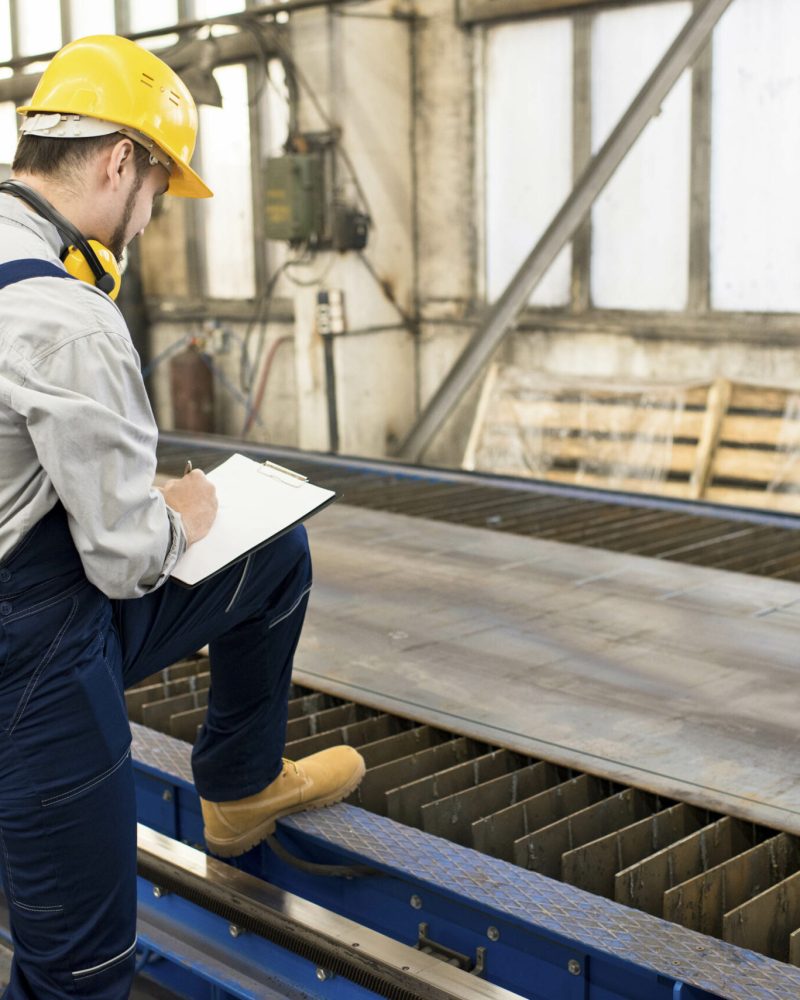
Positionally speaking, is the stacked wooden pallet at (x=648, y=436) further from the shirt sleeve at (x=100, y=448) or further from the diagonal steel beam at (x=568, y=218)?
the shirt sleeve at (x=100, y=448)

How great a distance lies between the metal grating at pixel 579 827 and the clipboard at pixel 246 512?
40.0 inches

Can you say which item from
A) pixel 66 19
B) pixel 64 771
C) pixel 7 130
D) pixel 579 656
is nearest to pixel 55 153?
pixel 64 771

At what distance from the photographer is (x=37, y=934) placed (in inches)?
88.8

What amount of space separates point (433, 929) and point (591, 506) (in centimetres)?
404

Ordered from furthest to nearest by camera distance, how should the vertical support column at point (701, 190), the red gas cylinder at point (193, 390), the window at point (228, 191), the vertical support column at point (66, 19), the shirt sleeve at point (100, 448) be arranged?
1. the vertical support column at point (66, 19)
2. the red gas cylinder at point (193, 390)
3. the window at point (228, 191)
4. the vertical support column at point (701, 190)
5. the shirt sleeve at point (100, 448)

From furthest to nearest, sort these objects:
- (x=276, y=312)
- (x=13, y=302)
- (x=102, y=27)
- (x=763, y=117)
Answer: (x=102, y=27), (x=276, y=312), (x=763, y=117), (x=13, y=302)

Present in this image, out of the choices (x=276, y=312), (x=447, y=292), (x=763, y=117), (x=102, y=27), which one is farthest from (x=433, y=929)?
(x=102, y=27)

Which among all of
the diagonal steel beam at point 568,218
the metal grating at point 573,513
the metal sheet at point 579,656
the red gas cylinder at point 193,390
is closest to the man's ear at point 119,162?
the metal sheet at point 579,656

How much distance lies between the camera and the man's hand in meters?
2.43

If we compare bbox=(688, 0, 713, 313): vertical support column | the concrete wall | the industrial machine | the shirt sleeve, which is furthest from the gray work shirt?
the concrete wall

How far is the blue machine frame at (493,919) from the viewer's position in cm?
245

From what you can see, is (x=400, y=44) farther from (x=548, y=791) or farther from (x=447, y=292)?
(x=548, y=791)

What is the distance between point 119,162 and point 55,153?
0.11 metres

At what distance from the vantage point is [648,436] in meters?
9.48
